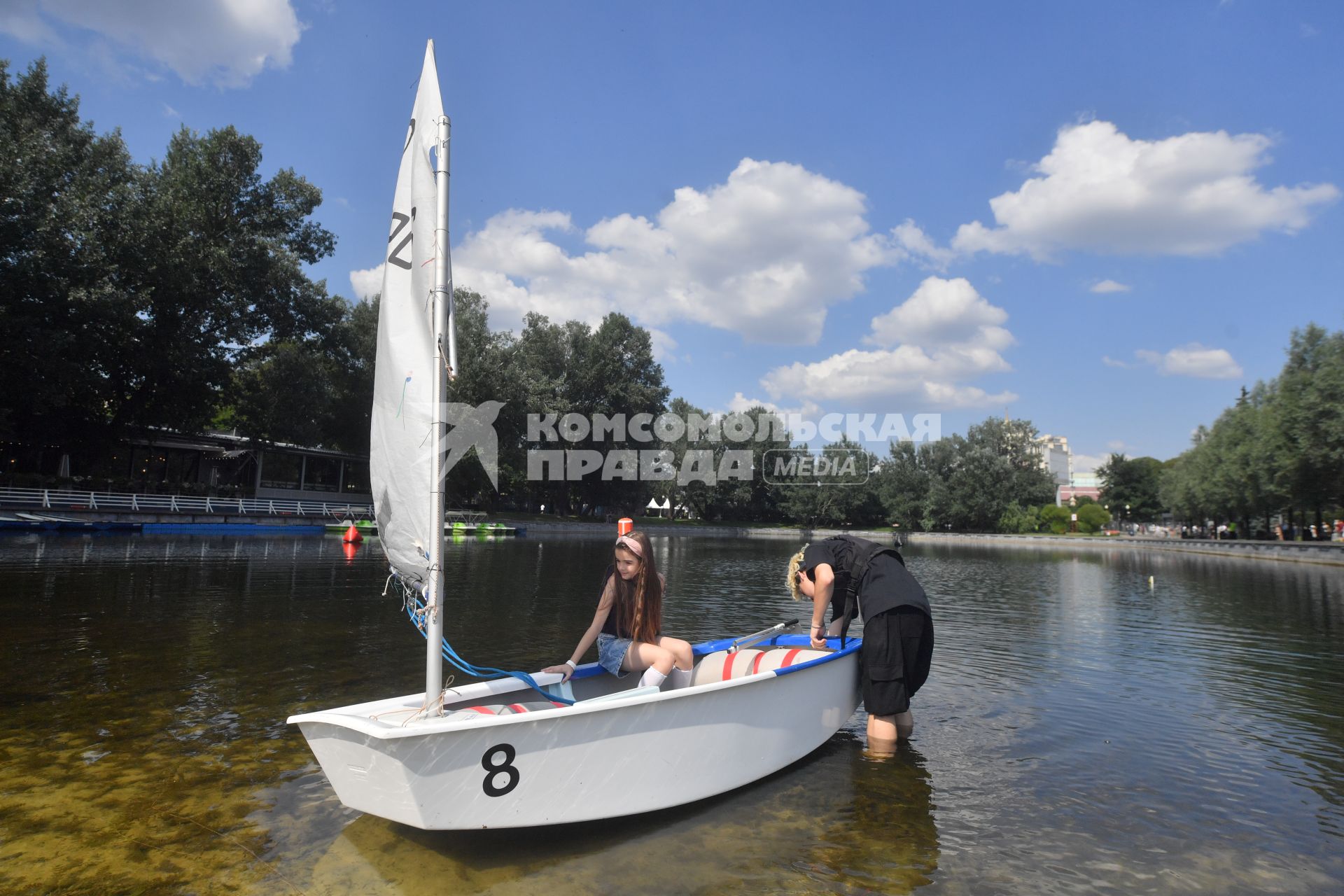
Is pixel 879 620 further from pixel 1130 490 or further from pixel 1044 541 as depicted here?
pixel 1130 490

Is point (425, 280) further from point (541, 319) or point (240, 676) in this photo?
point (541, 319)

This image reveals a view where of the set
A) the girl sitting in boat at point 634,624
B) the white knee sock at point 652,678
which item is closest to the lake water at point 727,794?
the white knee sock at point 652,678

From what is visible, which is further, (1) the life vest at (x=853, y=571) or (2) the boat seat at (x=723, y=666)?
(1) the life vest at (x=853, y=571)

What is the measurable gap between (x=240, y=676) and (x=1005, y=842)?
8.22 metres

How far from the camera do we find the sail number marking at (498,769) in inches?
162

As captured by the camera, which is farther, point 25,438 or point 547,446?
point 547,446

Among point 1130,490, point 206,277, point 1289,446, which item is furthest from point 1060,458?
point 206,277

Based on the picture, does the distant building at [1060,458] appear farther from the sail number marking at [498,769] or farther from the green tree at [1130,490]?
the sail number marking at [498,769]

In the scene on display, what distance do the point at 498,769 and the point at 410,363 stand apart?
251 centimetres

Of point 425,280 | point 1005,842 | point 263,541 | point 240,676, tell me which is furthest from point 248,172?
point 1005,842

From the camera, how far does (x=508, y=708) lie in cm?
497

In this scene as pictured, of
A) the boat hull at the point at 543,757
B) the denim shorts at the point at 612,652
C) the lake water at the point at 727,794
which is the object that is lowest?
the lake water at the point at 727,794

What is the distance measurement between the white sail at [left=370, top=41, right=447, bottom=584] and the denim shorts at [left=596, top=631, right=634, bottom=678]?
172 centimetres

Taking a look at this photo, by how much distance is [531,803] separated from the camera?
14.2 feet
